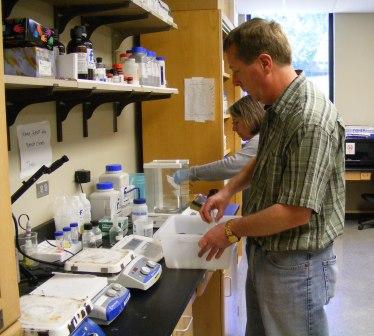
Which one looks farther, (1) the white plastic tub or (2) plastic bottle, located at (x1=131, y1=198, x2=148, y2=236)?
(2) plastic bottle, located at (x1=131, y1=198, x2=148, y2=236)

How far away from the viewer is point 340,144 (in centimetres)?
149

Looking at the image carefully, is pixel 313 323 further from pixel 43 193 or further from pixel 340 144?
pixel 43 193

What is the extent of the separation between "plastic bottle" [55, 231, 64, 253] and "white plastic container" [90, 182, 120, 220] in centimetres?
33

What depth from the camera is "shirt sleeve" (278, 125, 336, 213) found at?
1360 mm

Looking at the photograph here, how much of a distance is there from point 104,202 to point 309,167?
104 cm

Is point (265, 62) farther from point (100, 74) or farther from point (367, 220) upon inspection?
point (367, 220)

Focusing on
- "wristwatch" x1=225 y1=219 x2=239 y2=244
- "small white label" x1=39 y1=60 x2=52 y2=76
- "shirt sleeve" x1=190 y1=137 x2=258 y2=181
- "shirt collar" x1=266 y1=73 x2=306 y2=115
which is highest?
"small white label" x1=39 y1=60 x2=52 y2=76

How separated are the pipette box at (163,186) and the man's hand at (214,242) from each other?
935 mm

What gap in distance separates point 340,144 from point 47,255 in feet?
3.46

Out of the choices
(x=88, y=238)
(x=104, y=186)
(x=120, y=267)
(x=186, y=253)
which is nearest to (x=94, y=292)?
(x=120, y=267)

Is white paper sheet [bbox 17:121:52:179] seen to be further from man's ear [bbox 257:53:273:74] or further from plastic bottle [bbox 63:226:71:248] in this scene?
man's ear [bbox 257:53:273:74]

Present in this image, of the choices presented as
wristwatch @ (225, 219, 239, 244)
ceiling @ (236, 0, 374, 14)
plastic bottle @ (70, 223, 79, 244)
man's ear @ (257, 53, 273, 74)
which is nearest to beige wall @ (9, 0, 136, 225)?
plastic bottle @ (70, 223, 79, 244)

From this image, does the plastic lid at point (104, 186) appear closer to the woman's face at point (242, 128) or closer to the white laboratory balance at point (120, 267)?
the white laboratory balance at point (120, 267)

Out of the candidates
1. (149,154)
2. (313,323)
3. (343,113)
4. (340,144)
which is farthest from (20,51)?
(343,113)
